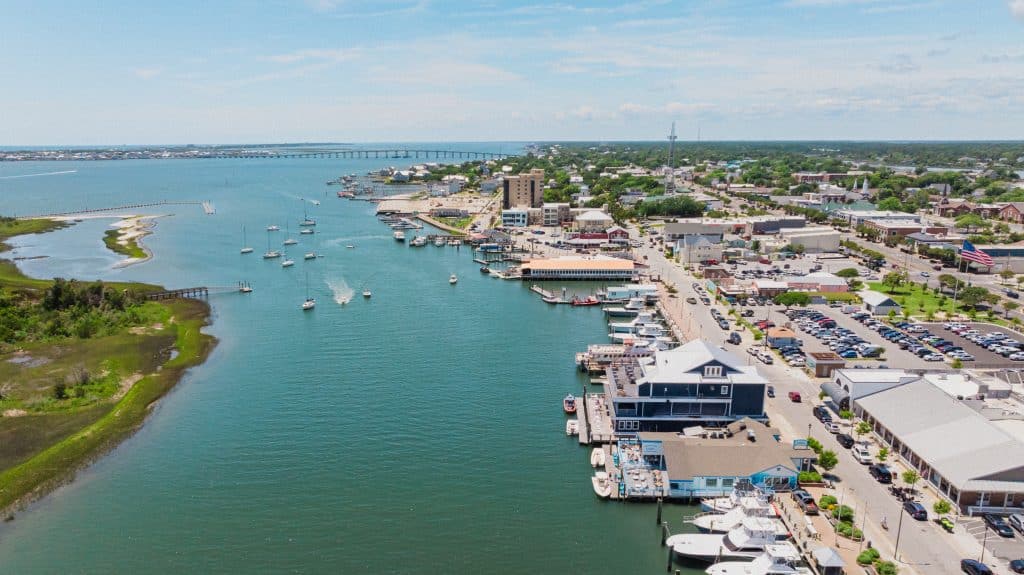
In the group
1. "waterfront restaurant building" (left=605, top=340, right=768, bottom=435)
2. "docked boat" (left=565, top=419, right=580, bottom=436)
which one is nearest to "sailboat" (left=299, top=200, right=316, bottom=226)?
"docked boat" (left=565, top=419, right=580, bottom=436)

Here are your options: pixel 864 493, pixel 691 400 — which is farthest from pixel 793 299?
pixel 864 493

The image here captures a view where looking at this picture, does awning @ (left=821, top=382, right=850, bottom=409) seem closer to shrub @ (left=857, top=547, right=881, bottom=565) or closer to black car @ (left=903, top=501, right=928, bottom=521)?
black car @ (left=903, top=501, right=928, bottom=521)

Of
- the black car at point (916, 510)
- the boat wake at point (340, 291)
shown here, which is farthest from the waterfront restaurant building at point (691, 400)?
the boat wake at point (340, 291)

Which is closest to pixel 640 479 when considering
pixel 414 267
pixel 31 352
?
pixel 31 352

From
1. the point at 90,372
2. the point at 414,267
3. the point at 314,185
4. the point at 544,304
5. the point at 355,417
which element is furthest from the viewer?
the point at 314,185

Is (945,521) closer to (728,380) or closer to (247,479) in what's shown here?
(728,380)

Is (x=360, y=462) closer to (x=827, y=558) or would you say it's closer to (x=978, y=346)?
(x=827, y=558)
